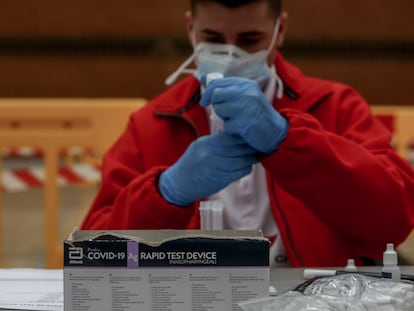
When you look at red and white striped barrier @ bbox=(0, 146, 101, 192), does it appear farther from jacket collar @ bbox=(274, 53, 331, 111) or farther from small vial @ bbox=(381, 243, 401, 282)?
small vial @ bbox=(381, 243, 401, 282)

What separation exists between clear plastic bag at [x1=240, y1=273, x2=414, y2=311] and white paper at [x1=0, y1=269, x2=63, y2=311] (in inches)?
14.3

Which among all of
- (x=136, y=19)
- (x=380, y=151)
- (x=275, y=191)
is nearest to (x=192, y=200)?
(x=275, y=191)

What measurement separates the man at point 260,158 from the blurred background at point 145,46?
16.2 feet

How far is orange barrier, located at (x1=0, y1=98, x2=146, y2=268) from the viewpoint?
2.74 m

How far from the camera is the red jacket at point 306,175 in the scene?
6.30 feet

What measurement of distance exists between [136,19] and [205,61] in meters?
5.17

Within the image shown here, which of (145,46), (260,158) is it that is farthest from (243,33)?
(145,46)

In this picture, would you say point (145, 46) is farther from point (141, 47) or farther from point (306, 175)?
point (306, 175)

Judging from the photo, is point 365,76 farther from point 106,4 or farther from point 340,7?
point 106,4

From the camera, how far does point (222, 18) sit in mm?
2135

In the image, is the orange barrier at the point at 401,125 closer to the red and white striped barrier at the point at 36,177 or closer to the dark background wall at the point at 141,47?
the red and white striped barrier at the point at 36,177

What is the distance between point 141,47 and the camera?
7336 mm

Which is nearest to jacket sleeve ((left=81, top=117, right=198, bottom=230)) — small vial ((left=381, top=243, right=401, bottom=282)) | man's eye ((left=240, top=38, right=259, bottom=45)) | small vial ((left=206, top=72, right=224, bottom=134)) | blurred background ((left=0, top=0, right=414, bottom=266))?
small vial ((left=206, top=72, right=224, bottom=134))

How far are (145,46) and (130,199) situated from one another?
17.9 ft
